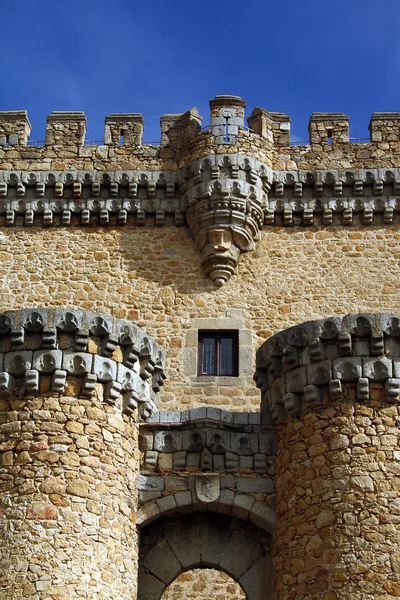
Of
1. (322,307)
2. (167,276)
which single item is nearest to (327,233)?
(322,307)

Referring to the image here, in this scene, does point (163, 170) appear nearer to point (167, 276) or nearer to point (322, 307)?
point (167, 276)

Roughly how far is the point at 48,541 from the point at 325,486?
10.0 feet

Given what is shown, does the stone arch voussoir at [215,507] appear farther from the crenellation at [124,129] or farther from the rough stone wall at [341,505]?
the crenellation at [124,129]

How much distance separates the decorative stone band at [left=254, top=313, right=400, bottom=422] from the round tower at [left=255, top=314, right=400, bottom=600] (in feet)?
0.04

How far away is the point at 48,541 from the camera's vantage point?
39.7 ft

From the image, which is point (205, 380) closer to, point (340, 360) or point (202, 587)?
point (202, 587)

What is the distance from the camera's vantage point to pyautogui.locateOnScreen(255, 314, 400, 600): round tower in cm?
1205

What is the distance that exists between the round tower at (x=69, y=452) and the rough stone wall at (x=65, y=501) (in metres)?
0.01

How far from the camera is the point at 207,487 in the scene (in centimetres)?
1345

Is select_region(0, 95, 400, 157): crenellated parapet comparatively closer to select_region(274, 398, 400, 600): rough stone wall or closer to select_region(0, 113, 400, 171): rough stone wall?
select_region(0, 113, 400, 171): rough stone wall

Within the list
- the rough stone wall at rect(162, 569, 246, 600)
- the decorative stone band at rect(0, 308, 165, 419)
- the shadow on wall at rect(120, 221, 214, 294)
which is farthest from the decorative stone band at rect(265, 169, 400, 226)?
the decorative stone band at rect(0, 308, 165, 419)

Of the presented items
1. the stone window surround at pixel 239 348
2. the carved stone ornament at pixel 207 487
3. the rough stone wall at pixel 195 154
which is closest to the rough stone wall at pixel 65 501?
the carved stone ornament at pixel 207 487

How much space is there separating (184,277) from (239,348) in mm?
1540

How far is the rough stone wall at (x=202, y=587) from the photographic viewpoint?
54.7 feet
